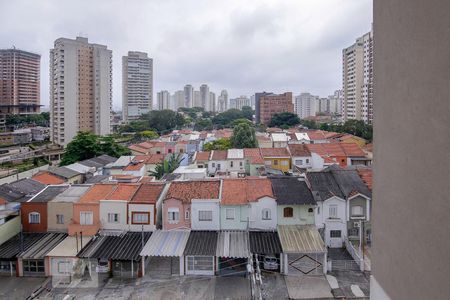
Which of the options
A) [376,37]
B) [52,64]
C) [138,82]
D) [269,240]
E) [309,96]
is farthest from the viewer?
[309,96]

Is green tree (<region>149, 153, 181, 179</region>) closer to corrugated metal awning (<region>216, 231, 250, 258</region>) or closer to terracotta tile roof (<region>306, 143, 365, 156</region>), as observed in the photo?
terracotta tile roof (<region>306, 143, 365, 156</region>)

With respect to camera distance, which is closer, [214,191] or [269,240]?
[269,240]

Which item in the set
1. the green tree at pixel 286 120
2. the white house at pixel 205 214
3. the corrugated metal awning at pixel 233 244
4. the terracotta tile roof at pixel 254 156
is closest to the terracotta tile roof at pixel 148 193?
the white house at pixel 205 214

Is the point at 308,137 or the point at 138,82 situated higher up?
the point at 138,82

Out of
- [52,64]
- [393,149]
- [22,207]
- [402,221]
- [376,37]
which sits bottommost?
[22,207]

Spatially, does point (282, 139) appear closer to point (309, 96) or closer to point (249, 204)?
point (249, 204)

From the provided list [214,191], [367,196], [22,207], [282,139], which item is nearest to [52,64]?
[282,139]

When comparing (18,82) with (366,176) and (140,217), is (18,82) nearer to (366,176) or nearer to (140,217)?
(140,217)
